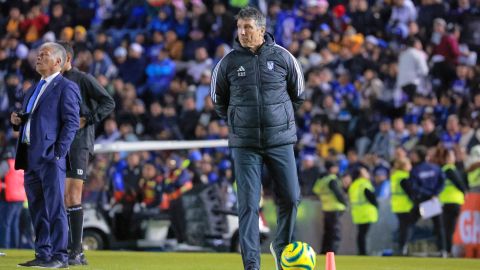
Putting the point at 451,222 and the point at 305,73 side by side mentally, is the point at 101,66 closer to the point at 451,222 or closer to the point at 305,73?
the point at 305,73

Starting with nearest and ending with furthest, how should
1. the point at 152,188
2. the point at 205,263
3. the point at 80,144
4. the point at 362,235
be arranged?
the point at 80,144 < the point at 205,263 < the point at 362,235 < the point at 152,188

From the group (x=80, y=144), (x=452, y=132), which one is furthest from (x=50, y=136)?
(x=452, y=132)

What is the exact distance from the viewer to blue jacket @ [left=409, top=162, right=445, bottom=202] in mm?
21484

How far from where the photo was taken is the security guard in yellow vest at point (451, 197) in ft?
69.8

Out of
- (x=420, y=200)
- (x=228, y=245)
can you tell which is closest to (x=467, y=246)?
(x=420, y=200)

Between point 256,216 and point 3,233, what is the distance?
11.4 m

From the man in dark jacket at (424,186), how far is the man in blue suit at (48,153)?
33.3ft

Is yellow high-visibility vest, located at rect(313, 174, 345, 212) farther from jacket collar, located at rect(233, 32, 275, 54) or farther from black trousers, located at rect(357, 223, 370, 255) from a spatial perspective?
jacket collar, located at rect(233, 32, 275, 54)

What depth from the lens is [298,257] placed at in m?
11.4

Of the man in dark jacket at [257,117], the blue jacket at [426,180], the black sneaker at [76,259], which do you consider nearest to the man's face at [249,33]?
the man in dark jacket at [257,117]

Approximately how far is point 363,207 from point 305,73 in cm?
546

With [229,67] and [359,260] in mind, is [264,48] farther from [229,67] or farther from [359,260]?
[359,260]

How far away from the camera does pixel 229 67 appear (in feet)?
38.8

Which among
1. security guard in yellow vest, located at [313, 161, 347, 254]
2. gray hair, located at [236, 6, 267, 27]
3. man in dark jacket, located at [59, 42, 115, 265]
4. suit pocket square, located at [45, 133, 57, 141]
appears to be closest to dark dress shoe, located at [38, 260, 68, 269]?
suit pocket square, located at [45, 133, 57, 141]
